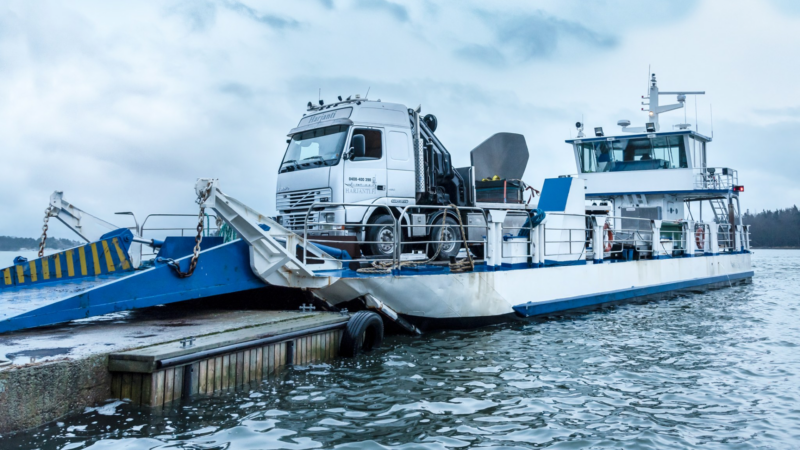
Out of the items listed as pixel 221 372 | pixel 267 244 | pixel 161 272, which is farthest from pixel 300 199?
pixel 221 372

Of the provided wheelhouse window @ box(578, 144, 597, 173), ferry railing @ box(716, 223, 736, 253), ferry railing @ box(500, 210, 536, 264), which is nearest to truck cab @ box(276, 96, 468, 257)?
ferry railing @ box(500, 210, 536, 264)

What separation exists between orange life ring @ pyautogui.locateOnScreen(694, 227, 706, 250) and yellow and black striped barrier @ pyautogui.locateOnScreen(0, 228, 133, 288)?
16284mm

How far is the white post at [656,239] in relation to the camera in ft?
50.0

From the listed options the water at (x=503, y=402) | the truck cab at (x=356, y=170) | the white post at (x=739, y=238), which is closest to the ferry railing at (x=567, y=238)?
the truck cab at (x=356, y=170)

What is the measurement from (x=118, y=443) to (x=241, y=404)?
133 cm

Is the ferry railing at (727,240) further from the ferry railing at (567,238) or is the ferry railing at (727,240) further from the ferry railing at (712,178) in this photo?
the ferry railing at (567,238)

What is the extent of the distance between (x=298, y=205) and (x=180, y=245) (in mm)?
2601

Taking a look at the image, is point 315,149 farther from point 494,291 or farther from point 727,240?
point 727,240

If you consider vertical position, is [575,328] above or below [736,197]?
below

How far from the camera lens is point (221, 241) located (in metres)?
10.2

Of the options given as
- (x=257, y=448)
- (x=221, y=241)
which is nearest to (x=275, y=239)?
(x=221, y=241)

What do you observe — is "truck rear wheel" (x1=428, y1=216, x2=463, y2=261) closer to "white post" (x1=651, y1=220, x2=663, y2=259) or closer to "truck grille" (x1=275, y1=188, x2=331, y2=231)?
"truck grille" (x1=275, y1=188, x2=331, y2=231)

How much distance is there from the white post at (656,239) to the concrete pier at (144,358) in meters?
9.94

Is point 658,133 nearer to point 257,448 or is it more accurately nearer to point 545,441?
point 545,441
